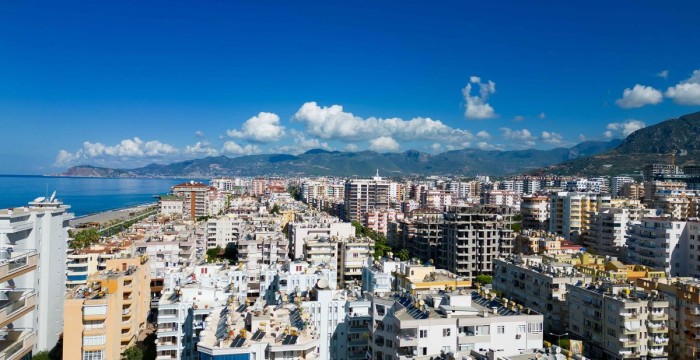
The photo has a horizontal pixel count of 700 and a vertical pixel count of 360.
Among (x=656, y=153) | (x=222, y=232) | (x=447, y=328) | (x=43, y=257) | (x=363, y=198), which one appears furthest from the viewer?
(x=656, y=153)

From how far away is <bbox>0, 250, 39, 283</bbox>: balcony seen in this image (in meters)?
12.0

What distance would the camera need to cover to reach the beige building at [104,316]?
75.1 ft

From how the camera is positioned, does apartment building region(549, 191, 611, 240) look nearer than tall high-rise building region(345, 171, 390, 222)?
Yes

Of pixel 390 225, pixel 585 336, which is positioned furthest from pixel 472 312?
pixel 390 225

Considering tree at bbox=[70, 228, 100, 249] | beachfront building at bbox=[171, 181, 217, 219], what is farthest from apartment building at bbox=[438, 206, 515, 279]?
beachfront building at bbox=[171, 181, 217, 219]

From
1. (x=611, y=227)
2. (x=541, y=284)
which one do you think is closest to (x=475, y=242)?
(x=611, y=227)

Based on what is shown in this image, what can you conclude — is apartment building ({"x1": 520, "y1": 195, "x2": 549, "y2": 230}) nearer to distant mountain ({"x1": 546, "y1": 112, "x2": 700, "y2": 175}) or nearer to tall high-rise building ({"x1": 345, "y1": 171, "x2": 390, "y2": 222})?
tall high-rise building ({"x1": 345, "y1": 171, "x2": 390, "y2": 222})

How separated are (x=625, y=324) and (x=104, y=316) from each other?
73.4 feet

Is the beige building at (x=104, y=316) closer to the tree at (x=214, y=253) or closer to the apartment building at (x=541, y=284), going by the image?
the apartment building at (x=541, y=284)

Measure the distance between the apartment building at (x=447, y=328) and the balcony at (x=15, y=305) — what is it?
1168 centimetres

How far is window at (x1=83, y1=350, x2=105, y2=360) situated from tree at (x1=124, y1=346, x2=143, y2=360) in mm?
1468

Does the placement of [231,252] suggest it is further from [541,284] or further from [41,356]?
[541,284]

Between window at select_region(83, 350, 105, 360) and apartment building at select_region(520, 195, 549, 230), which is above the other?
apartment building at select_region(520, 195, 549, 230)

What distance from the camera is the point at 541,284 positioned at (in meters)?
30.2
